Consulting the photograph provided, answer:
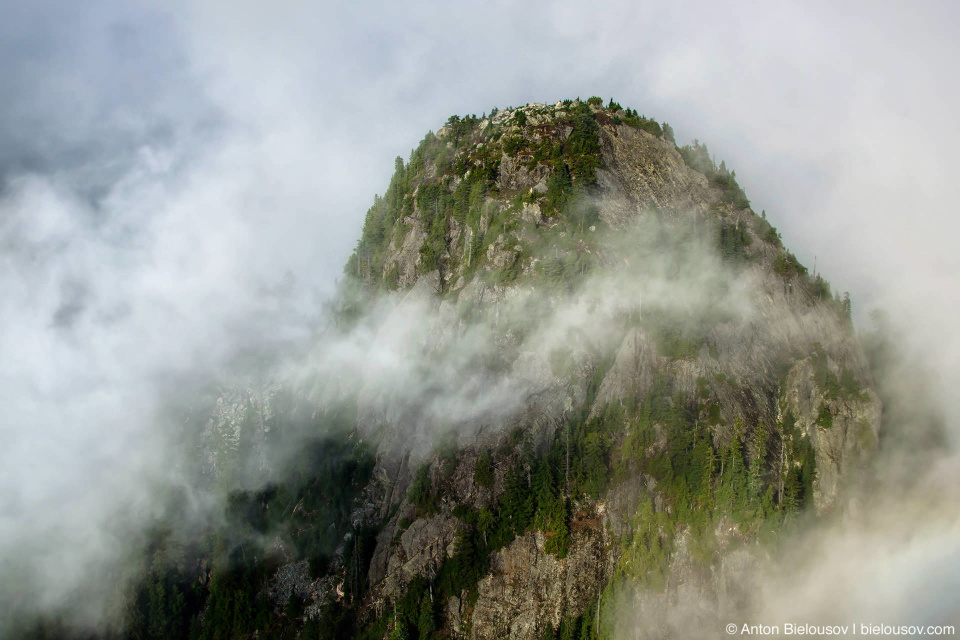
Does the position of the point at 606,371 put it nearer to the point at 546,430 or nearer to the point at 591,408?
the point at 591,408

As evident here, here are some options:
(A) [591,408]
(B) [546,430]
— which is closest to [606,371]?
(A) [591,408]

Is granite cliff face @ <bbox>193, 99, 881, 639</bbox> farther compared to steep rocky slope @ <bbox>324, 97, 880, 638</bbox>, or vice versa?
steep rocky slope @ <bbox>324, 97, 880, 638</bbox>

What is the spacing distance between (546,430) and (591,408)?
10641 millimetres

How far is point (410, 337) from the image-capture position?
18312cm

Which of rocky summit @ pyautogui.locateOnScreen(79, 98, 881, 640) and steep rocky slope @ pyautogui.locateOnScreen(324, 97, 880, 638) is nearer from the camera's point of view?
rocky summit @ pyautogui.locateOnScreen(79, 98, 881, 640)

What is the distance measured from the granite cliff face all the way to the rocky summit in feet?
1.57

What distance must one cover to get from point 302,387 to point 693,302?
102 m

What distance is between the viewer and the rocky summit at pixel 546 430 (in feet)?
476

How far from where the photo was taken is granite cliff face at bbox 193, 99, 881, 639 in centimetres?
14450

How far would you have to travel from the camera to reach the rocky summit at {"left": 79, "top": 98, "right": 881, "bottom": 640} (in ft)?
476

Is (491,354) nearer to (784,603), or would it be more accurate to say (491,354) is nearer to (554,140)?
(554,140)

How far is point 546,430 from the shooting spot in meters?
159

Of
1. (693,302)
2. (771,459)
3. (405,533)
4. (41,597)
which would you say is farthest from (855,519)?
(41,597)

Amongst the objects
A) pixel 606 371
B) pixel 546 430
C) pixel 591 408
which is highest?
pixel 606 371
